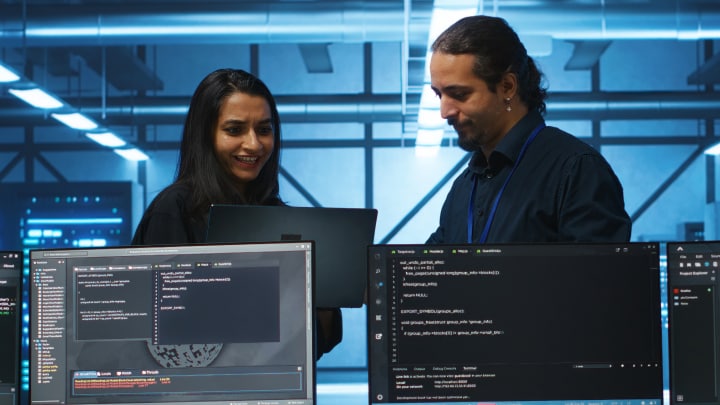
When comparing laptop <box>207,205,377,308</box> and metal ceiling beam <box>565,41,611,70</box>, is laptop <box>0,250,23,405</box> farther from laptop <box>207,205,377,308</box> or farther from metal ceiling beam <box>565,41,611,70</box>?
metal ceiling beam <box>565,41,611,70</box>

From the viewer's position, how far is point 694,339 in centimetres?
144

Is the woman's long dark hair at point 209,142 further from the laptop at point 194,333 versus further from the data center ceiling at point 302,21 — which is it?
the data center ceiling at point 302,21

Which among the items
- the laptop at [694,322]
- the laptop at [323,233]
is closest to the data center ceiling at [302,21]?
the laptop at [323,233]

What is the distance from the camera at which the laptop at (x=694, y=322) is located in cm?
143

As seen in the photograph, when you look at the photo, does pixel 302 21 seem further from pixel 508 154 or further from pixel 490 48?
pixel 508 154

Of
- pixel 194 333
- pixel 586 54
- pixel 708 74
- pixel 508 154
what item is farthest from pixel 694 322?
pixel 708 74

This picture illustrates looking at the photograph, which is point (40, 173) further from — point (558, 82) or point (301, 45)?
point (558, 82)

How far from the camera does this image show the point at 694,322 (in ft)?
4.73

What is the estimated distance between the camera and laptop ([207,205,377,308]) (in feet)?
5.49

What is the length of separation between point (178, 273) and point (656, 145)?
9.66m

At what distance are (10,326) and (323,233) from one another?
658mm

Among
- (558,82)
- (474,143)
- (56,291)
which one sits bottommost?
(56,291)

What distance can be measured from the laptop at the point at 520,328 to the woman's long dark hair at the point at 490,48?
27.1 inches

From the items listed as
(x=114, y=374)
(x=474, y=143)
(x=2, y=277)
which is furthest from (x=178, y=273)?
(x=474, y=143)
